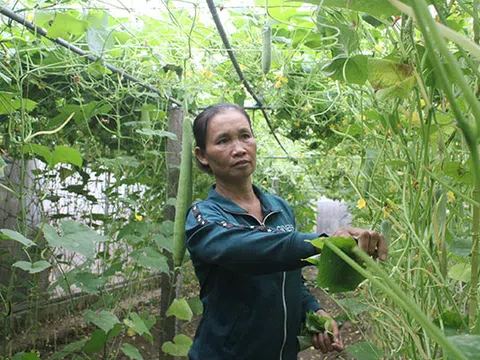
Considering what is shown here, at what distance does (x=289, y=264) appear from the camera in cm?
82

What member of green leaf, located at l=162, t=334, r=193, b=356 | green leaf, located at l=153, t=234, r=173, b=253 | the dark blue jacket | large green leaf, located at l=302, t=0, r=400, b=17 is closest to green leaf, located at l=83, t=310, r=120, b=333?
green leaf, located at l=153, t=234, r=173, b=253

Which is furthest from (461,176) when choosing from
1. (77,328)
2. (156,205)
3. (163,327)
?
(77,328)

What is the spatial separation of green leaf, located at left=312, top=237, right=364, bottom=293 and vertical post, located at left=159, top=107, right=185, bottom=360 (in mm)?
1901

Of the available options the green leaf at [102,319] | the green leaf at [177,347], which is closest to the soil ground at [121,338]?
the green leaf at [177,347]

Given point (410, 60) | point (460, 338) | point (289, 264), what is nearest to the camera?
point (460, 338)

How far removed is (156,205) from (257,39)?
53.2 inches

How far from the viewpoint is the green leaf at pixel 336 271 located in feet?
1.56

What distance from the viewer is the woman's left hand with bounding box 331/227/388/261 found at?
23.3 inches

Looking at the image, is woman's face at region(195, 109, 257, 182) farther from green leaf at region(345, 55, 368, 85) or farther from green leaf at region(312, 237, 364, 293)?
green leaf at region(312, 237, 364, 293)

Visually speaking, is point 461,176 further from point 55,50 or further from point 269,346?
point 55,50

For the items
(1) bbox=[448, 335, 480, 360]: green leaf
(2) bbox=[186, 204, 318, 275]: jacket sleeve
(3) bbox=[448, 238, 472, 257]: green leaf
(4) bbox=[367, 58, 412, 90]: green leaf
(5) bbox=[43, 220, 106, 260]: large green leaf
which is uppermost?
(4) bbox=[367, 58, 412, 90]: green leaf

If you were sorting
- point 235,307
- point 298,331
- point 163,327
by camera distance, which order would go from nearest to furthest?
point 235,307 → point 298,331 → point 163,327

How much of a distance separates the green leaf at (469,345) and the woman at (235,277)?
2.10ft

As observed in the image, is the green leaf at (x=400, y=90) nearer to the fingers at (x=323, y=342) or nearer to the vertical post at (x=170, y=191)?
the fingers at (x=323, y=342)
